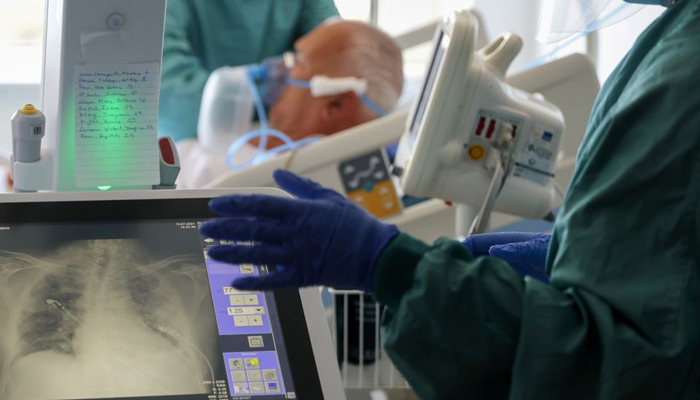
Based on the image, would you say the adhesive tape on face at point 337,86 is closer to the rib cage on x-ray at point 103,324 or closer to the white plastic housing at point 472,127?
the white plastic housing at point 472,127

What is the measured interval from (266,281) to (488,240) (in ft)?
1.81

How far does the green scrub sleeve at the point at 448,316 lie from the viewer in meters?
0.98

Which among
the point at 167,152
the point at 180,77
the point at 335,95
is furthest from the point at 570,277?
the point at 180,77

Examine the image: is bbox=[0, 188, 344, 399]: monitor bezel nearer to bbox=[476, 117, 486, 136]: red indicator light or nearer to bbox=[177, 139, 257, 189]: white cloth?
bbox=[476, 117, 486, 136]: red indicator light

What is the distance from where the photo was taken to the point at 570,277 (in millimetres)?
994

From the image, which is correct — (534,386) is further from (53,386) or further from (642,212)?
(53,386)

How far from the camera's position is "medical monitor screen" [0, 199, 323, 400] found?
3.68ft

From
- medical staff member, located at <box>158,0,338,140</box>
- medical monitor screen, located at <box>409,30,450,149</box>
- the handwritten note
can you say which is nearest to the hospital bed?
medical monitor screen, located at <box>409,30,450,149</box>

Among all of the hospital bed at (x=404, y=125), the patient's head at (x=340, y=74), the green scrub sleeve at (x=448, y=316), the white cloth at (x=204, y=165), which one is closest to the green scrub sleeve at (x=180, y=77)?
the white cloth at (x=204, y=165)

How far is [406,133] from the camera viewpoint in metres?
2.21

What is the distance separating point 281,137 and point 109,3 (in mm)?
1676

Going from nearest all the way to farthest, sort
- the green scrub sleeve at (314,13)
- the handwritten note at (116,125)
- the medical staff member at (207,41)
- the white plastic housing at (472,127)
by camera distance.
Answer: the handwritten note at (116,125), the white plastic housing at (472,127), the green scrub sleeve at (314,13), the medical staff member at (207,41)

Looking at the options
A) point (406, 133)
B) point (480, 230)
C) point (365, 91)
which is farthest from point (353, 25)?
point (480, 230)

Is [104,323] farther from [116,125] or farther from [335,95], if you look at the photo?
[335,95]
